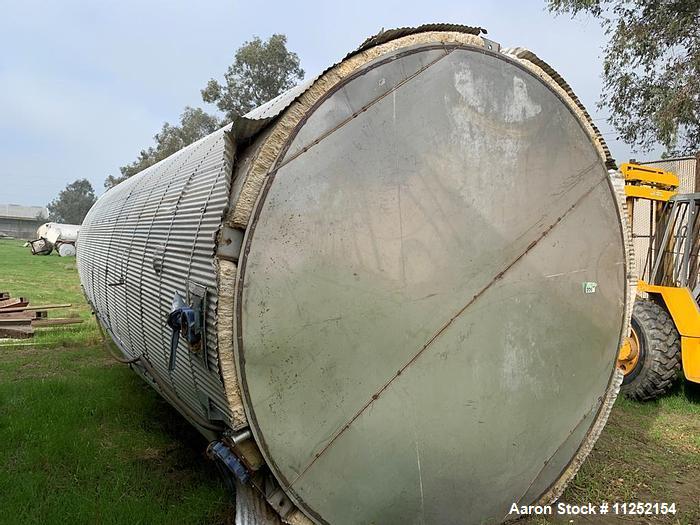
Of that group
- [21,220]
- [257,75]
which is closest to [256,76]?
[257,75]

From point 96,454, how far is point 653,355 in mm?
5507

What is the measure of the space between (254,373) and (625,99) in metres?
14.0

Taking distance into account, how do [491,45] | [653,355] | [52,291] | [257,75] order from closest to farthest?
[491,45] → [653,355] → [52,291] → [257,75]

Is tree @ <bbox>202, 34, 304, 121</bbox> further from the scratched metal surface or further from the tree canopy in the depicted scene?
the scratched metal surface

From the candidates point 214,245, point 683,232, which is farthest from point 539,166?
point 683,232

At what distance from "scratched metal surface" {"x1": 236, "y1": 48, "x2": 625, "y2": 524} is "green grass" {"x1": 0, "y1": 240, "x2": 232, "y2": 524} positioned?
1390 millimetres

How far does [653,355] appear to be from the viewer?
5.98 metres

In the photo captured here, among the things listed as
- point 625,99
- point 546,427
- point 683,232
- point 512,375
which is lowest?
point 546,427

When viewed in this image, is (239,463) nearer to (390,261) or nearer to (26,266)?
(390,261)

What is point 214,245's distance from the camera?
2.55 meters

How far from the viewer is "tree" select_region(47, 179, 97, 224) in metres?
93.2

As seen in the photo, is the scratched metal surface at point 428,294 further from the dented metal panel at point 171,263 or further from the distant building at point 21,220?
the distant building at point 21,220

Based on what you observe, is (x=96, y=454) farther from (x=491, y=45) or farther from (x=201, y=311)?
(x=491, y=45)

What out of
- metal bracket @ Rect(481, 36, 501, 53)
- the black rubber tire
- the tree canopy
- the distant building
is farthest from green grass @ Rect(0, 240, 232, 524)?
the distant building
